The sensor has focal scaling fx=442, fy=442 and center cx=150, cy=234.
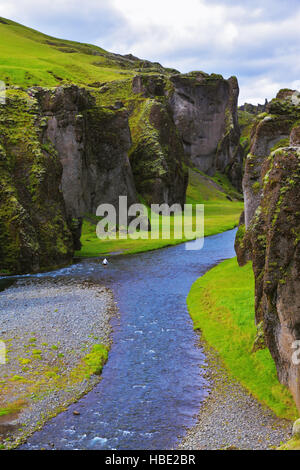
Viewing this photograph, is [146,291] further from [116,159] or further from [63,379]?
[116,159]

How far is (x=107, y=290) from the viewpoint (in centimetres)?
4541

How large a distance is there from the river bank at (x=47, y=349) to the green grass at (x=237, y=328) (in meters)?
7.66

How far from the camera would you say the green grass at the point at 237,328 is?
22.6m

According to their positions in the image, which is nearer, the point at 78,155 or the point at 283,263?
the point at 283,263

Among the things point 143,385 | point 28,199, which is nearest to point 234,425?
point 143,385

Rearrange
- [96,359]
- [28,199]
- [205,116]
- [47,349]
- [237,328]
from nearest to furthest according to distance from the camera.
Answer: [96,359] < [47,349] < [237,328] < [28,199] < [205,116]

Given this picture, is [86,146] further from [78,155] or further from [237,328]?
[237,328]

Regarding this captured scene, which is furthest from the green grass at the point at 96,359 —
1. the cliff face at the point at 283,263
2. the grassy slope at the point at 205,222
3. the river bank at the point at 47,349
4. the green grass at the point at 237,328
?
the grassy slope at the point at 205,222

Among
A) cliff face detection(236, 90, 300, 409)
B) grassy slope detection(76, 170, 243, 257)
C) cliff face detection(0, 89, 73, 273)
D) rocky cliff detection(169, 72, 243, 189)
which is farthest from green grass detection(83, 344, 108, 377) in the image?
rocky cliff detection(169, 72, 243, 189)

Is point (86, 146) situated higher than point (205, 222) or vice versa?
point (86, 146)

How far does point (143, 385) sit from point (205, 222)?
81948 mm

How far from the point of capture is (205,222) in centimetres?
10462

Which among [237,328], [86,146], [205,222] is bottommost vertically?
[237,328]

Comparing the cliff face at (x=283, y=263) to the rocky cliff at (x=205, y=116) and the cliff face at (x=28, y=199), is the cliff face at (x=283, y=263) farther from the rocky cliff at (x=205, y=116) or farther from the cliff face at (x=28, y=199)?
the rocky cliff at (x=205, y=116)
